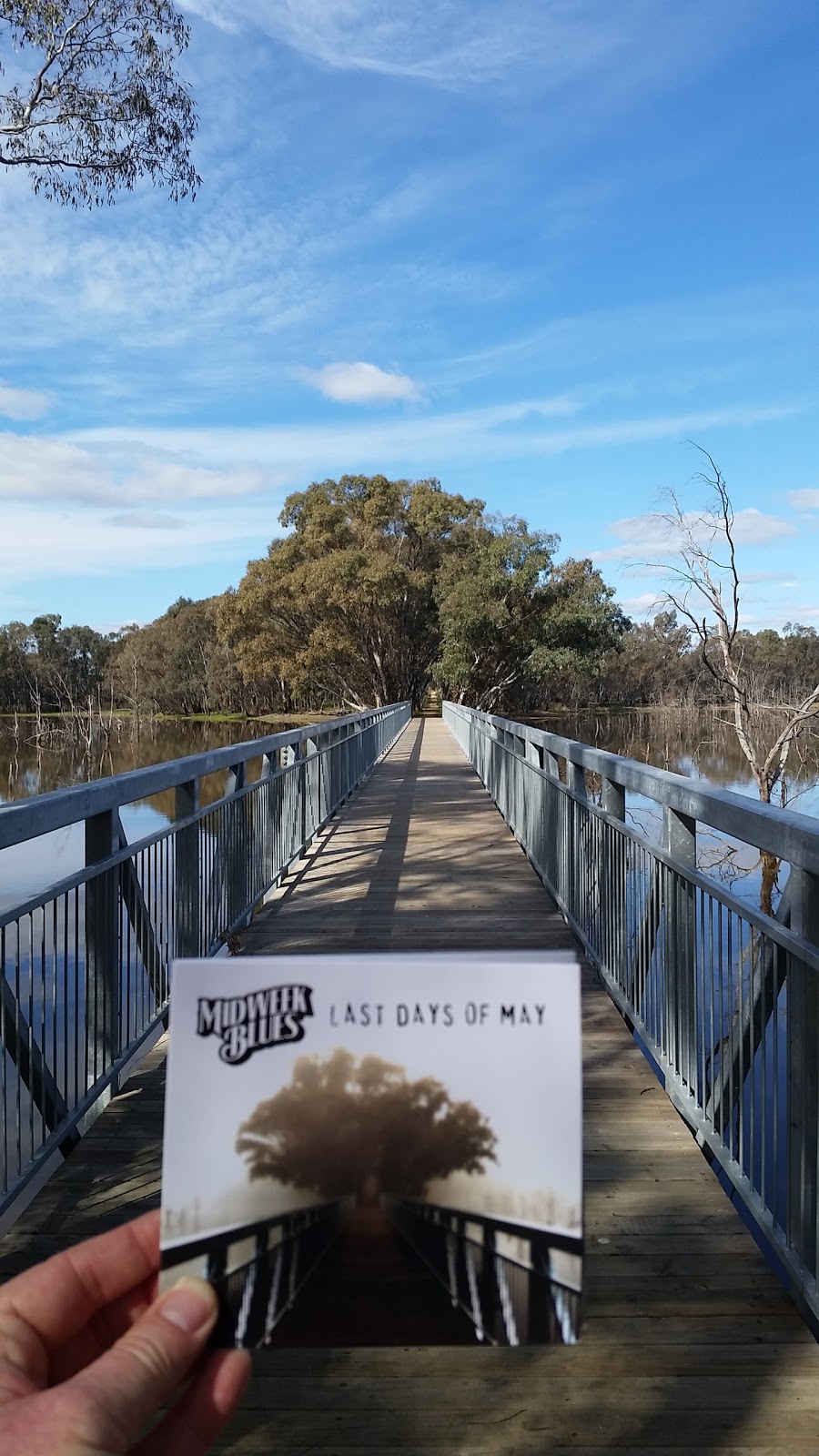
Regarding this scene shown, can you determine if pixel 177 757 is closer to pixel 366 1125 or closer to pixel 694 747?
pixel 366 1125

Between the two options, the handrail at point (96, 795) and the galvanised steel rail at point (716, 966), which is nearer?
the galvanised steel rail at point (716, 966)

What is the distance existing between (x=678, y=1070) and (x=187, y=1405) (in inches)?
102

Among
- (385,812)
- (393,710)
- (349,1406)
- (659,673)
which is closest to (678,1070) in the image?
(349,1406)

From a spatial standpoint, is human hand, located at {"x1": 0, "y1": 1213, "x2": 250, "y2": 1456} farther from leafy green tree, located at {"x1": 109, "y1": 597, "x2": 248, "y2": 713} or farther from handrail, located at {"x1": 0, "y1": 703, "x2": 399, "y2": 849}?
leafy green tree, located at {"x1": 109, "y1": 597, "x2": 248, "y2": 713}

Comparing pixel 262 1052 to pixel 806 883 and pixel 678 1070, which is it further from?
pixel 678 1070

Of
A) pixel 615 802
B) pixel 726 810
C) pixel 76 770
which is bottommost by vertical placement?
pixel 76 770

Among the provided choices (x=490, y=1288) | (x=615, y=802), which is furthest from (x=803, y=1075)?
(x=615, y=802)

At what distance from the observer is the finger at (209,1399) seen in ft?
3.05

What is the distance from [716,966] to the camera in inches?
126

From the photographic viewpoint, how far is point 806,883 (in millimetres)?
2096

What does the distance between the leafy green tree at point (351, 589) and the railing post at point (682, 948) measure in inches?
1390

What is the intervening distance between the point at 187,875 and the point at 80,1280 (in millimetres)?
3301

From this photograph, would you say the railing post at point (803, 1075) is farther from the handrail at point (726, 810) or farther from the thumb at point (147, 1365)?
the thumb at point (147, 1365)

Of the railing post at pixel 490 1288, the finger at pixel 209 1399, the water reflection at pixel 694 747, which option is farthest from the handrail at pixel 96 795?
the water reflection at pixel 694 747
